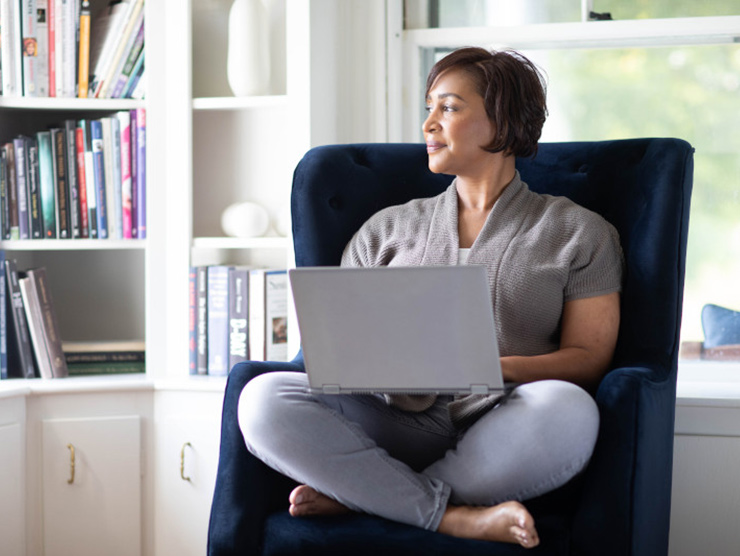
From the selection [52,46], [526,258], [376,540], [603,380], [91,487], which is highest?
[52,46]

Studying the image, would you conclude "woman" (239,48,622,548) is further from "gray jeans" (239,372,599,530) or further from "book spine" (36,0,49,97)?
"book spine" (36,0,49,97)

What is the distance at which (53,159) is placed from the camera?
226 cm

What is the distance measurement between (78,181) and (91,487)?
2.40 feet

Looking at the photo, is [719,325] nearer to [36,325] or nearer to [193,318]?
Result: [193,318]

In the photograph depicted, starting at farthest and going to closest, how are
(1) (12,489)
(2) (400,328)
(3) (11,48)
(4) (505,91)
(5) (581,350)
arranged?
(3) (11,48)
(1) (12,489)
(4) (505,91)
(5) (581,350)
(2) (400,328)

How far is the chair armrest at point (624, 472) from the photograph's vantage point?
1.28m

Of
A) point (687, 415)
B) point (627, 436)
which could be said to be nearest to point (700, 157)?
point (687, 415)

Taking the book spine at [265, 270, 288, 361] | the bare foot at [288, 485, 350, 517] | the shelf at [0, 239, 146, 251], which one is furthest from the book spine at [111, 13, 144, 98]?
the bare foot at [288, 485, 350, 517]

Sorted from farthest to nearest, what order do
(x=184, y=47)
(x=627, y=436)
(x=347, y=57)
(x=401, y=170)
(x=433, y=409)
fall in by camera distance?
(x=347, y=57), (x=184, y=47), (x=401, y=170), (x=433, y=409), (x=627, y=436)

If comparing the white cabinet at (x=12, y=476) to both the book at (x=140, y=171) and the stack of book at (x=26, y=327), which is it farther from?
the book at (x=140, y=171)

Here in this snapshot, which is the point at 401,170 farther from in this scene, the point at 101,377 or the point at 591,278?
the point at 101,377

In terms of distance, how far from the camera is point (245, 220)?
2258 millimetres

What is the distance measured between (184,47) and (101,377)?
2.69 ft

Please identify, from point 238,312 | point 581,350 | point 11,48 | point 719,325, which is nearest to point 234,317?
point 238,312
